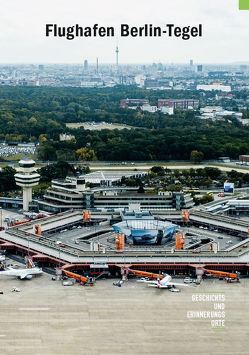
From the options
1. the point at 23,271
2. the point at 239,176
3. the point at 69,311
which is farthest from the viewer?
the point at 239,176

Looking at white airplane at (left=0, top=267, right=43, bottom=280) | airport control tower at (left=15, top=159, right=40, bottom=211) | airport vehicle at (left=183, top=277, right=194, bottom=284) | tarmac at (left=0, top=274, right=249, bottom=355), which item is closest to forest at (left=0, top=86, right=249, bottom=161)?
airport control tower at (left=15, top=159, right=40, bottom=211)

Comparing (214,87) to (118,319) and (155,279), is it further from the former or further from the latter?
(118,319)

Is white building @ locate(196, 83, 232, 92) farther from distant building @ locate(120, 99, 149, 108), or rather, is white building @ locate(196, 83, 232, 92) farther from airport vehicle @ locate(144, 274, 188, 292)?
airport vehicle @ locate(144, 274, 188, 292)

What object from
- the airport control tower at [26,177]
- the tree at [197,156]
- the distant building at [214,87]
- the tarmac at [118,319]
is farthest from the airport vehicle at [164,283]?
the distant building at [214,87]

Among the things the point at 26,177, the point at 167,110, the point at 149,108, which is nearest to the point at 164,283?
the point at 26,177

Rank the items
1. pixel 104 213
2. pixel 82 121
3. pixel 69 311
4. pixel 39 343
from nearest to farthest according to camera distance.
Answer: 1. pixel 39 343
2. pixel 69 311
3. pixel 104 213
4. pixel 82 121

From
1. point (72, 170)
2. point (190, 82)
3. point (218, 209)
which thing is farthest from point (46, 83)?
point (218, 209)

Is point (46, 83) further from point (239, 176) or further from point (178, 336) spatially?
point (178, 336)
